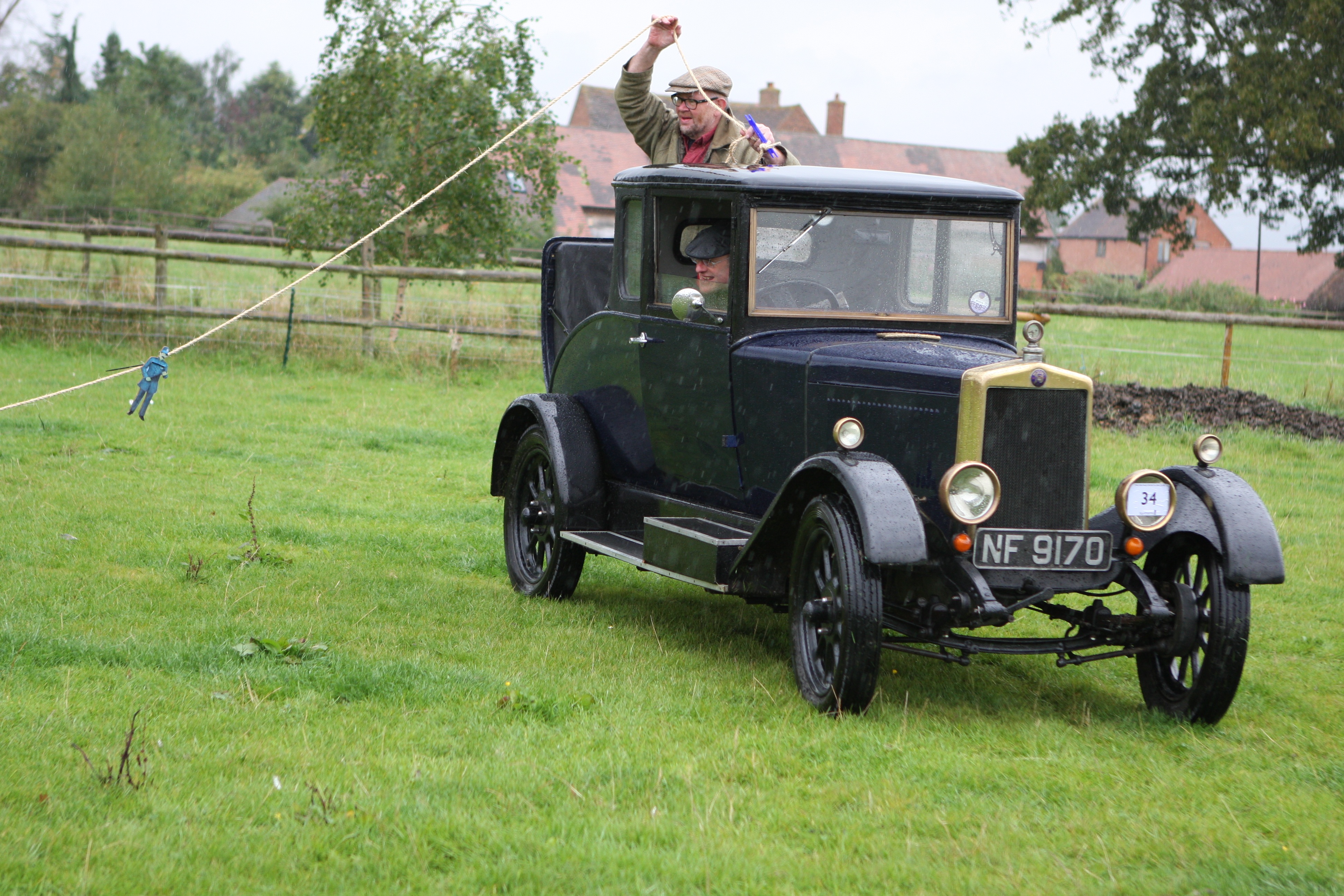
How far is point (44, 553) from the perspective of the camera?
6.73 m

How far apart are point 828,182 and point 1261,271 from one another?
60720 mm

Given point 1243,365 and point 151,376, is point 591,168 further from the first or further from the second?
point 151,376

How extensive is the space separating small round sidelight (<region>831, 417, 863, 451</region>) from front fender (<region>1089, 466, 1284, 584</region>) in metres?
1.10

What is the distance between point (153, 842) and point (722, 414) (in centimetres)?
310

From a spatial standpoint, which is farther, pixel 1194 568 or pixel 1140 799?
pixel 1194 568

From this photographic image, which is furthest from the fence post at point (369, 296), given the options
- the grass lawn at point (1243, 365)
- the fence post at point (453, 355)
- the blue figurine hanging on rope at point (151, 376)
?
the blue figurine hanging on rope at point (151, 376)

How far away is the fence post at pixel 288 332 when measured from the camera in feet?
51.8

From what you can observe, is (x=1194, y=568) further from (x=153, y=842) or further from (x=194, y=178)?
(x=194, y=178)

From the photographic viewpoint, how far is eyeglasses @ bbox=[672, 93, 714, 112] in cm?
639

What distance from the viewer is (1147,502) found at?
16.0ft

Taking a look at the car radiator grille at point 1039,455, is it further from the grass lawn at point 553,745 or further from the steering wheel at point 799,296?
the steering wheel at point 799,296

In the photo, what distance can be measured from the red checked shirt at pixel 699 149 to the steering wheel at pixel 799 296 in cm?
121

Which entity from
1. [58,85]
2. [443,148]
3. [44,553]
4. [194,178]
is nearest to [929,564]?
[44,553]

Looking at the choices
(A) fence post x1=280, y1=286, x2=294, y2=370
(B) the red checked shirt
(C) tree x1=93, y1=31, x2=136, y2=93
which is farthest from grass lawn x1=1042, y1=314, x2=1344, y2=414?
(C) tree x1=93, y1=31, x2=136, y2=93
